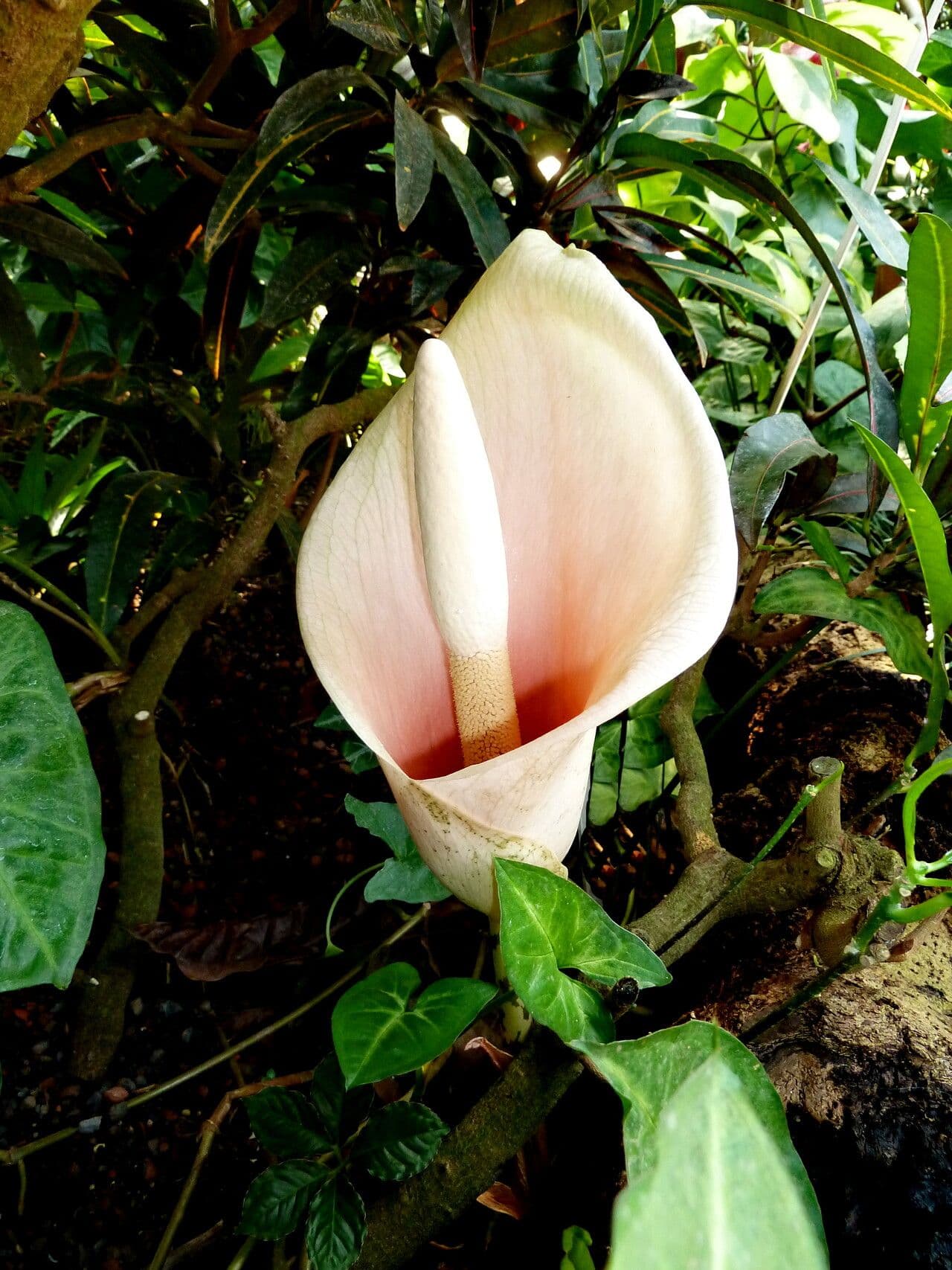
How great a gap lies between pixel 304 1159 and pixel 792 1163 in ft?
1.23

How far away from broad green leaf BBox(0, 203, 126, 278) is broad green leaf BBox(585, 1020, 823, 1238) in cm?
83

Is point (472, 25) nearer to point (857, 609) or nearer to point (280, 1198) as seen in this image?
point (857, 609)

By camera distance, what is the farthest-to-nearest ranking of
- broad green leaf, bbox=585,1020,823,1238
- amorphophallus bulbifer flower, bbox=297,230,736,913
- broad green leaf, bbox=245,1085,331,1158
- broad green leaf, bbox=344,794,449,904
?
broad green leaf, bbox=344,794,449,904 → broad green leaf, bbox=245,1085,331,1158 → amorphophallus bulbifer flower, bbox=297,230,736,913 → broad green leaf, bbox=585,1020,823,1238

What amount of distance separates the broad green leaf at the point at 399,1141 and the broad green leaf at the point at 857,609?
487mm

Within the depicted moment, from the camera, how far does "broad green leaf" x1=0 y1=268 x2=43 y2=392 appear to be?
2.76 ft

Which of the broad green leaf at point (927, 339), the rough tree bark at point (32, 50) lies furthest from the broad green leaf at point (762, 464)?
the rough tree bark at point (32, 50)

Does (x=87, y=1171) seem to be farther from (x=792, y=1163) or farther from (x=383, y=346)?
(x=383, y=346)

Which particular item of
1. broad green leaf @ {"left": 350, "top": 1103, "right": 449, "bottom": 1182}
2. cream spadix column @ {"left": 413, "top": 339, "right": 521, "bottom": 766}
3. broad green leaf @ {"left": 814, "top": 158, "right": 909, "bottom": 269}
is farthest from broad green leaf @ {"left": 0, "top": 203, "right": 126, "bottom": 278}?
broad green leaf @ {"left": 350, "top": 1103, "right": 449, "bottom": 1182}

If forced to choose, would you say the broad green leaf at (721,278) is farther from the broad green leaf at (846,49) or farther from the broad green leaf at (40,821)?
the broad green leaf at (40,821)

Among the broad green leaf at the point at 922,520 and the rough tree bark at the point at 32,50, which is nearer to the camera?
the rough tree bark at the point at 32,50

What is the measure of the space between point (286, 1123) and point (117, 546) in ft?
2.00

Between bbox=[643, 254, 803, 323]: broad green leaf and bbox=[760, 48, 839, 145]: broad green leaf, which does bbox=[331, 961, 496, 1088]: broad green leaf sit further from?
bbox=[760, 48, 839, 145]: broad green leaf

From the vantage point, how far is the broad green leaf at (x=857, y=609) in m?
0.67

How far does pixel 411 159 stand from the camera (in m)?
0.61
